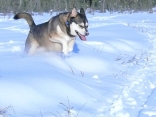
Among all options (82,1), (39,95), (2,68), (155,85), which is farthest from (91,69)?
(82,1)

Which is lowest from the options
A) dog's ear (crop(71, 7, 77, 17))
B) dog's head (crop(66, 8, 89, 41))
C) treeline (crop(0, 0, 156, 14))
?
treeline (crop(0, 0, 156, 14))

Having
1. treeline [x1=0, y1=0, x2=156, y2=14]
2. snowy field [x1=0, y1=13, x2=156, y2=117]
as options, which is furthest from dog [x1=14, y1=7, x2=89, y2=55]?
treeline [x1=0, y1=0, x2=156, y2=14]

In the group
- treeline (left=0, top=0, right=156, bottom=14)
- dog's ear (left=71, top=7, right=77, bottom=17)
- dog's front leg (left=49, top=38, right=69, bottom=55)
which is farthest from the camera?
treeline (left=0, top=0, right=156, bottom=14)

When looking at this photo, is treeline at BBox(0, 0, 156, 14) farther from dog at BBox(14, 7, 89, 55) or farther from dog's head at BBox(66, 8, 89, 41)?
dog's head at BBox(66, 8, 89, 41)

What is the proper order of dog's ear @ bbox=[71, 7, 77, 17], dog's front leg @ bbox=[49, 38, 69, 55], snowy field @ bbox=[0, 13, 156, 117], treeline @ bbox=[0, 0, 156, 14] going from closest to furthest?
snowy field @ bbox=[0, 13, 156, 117] → dog's ear @ bbox=[71, 7, 77, 17] → dog's front leg @ bbox=[49, 38, 69, 55] → treeline @ bbox=[0, 0, 156, 14]

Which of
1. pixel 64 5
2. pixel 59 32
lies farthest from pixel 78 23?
pixel 64 5

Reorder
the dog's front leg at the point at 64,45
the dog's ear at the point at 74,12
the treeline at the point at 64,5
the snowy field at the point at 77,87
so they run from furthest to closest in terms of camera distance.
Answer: the treeline at the point at 64,5, the dog's front leg at the point at 64,45, the dog's ear at the point at 74,12, the snowy field at the point at 77,87

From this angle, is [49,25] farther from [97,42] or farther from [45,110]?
[45,110]

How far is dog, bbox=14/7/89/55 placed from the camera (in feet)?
19.2

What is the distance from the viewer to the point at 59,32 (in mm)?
6004

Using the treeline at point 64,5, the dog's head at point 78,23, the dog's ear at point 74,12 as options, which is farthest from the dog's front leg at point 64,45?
the treeline at point 64,5

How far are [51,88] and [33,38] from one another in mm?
3012

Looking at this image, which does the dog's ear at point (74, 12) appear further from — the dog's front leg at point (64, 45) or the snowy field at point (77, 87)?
the snowy field at point (77, 87)

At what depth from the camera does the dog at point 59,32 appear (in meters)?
5.86
